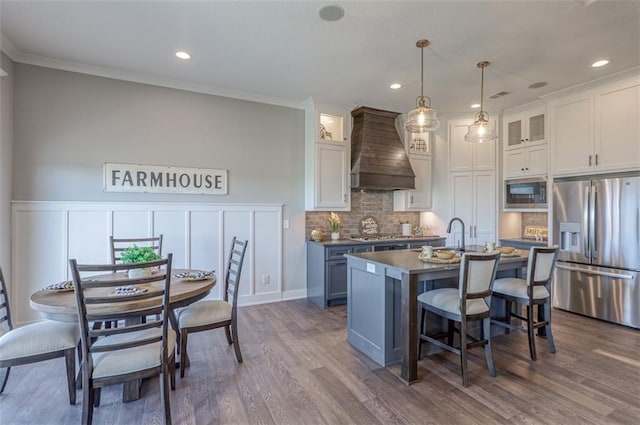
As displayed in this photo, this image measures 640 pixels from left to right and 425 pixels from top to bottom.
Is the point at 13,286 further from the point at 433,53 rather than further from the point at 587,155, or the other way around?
the point at 587,155

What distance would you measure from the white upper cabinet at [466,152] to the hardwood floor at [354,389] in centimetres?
284

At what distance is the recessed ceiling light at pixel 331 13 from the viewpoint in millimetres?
2436

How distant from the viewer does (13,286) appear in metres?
3.24

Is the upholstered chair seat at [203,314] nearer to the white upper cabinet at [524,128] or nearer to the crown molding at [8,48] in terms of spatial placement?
the crown molding at [8,48]

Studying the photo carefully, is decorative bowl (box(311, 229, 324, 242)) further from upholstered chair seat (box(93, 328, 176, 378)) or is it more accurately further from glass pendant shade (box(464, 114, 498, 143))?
upholstered chair seat (box(93, 328, 176, 378))

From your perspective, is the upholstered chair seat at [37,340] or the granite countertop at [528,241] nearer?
the upholstered chair seat at [37,340]

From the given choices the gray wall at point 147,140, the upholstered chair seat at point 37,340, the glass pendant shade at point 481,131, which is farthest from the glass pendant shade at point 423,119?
the upholstered chair seat at point 37,340

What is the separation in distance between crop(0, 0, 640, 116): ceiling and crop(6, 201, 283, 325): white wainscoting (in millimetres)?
1604

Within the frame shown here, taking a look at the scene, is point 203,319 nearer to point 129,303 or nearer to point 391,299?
point 129,303

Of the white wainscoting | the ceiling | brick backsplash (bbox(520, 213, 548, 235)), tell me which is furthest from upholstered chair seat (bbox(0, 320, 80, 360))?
brick backsplash (bbox(520, 213, 548, 235))

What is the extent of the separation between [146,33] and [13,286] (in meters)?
2.97

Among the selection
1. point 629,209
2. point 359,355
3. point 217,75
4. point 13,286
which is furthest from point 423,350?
point 13,286

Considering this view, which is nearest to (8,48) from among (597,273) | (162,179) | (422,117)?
(162,179)

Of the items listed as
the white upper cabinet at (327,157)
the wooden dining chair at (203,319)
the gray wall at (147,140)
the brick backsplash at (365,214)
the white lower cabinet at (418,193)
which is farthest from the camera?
the white lower cabinet at (418,193)
